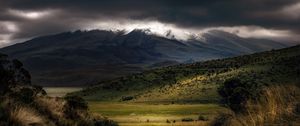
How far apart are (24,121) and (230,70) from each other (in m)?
127

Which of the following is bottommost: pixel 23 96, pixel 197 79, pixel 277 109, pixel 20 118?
pixel 20 118

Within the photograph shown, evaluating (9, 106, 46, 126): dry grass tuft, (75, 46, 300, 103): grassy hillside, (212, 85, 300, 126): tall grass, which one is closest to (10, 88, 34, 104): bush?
(9, 106, 46, 126): dry grass tuft

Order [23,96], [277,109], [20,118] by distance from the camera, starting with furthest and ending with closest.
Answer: [23,96]
[20,118]
[277,109]

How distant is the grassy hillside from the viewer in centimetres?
12181

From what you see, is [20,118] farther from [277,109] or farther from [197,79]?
[197,79]

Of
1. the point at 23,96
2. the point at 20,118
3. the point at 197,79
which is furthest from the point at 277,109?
the point at 197,79

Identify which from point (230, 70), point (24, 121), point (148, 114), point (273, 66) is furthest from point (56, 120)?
point (230, 70)

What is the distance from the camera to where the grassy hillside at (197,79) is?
122m

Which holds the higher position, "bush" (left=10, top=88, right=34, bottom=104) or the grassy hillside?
the grassy hillside

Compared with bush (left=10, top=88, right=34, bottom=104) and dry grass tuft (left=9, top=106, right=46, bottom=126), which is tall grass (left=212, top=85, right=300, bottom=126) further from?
bush (left=10, top=88, right=34, bottom=104)

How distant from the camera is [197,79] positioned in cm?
14225

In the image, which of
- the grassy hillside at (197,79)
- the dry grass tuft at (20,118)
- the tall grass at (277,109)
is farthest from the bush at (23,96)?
the grassy hillside at (197,79)

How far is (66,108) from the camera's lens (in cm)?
3103

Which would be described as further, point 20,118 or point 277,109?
point 20,118
